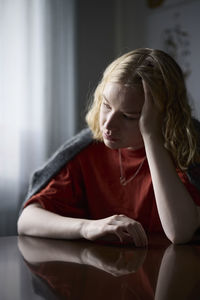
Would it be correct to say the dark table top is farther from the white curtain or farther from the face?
the white curtain

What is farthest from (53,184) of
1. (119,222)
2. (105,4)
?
(105,4)

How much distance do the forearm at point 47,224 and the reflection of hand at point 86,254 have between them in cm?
2

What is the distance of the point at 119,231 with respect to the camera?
86 centimetres

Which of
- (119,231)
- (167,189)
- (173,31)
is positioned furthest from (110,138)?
(173,31)

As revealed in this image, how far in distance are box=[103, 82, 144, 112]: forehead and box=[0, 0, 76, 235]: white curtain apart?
4.45ft

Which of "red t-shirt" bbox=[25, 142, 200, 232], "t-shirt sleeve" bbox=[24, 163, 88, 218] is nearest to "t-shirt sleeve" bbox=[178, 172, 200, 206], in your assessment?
"red t-shirt" bbox=[25, 142, 200, 232]

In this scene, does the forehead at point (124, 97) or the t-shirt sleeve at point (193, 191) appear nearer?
the forehead at point (124, 97)

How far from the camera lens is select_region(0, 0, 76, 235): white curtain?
233cm

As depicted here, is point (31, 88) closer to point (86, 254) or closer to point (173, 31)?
point (173, 31)

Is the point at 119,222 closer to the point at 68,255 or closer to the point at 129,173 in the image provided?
the point at 68,255

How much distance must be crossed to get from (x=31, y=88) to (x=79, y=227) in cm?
166

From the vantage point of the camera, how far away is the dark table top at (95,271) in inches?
21.1

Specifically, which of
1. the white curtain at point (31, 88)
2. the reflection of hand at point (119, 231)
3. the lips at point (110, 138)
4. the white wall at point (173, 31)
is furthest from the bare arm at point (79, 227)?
the white wall at point (173, 31)

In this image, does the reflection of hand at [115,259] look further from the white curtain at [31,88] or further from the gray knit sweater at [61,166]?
the white curtain at [31,88]
